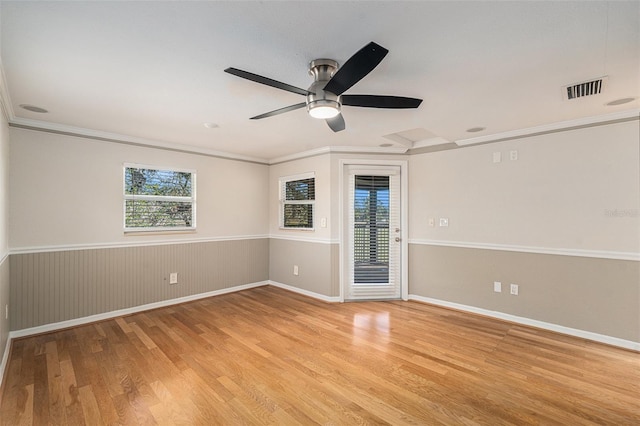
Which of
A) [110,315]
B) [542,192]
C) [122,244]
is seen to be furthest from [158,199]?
[542,192]

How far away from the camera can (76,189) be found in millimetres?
3500

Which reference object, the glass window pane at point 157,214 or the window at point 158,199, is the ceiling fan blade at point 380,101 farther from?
the glass window pane at point 157,214

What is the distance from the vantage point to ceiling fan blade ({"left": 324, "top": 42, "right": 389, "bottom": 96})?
1481 millimetres

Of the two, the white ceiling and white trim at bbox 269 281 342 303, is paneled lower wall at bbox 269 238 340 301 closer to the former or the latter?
white trim at bbox 269 281 342 303

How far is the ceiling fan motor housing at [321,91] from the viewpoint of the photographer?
1.96 m

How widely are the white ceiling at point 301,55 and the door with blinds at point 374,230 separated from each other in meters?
1.44

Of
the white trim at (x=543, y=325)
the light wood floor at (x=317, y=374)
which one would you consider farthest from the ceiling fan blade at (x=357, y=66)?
the white trim at (x=543, y=325)

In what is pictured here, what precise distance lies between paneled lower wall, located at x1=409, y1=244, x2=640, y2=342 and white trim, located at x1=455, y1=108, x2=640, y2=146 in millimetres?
1433

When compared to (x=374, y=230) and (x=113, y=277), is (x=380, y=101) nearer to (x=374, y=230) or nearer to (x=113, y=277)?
(x=374, y=230)

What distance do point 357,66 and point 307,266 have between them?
144 inches

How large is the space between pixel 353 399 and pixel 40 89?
351 cm

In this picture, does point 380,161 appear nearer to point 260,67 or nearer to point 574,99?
point 574,99

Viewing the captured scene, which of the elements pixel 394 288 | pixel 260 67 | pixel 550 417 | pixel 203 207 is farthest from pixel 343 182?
pixel 550 417

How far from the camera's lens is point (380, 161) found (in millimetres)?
4496
